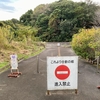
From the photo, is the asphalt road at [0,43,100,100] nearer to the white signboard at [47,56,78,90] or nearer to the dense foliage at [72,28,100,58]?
the white signboard at [47,56,78,90]

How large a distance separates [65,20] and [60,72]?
99.4 ft

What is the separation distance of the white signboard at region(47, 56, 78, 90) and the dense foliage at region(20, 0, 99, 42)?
27.3m

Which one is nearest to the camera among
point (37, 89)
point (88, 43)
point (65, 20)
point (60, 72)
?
point (60, 72)

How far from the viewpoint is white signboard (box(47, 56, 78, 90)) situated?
488 cm

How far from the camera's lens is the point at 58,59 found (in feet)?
16.0

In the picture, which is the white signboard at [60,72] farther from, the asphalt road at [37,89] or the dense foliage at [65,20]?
the dense foliage at [65,20]

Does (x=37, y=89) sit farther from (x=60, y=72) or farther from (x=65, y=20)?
(x=65, y=20)

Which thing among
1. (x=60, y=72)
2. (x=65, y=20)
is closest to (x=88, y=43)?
(x=60, y=72)

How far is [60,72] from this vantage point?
493cm

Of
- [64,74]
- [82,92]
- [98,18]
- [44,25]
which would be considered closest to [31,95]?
[64,74]

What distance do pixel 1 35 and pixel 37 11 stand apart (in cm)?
3344

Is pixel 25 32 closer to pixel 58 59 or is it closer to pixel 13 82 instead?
pixel 13 82

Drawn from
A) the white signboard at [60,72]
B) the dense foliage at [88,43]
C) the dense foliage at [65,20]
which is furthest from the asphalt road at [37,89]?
the dense foliage at [65,20]

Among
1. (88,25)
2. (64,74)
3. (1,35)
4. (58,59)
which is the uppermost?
(88,25)
